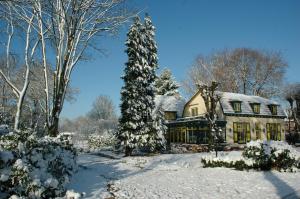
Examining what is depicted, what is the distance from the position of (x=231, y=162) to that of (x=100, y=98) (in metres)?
74.9

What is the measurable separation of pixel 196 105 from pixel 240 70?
48.2 ft

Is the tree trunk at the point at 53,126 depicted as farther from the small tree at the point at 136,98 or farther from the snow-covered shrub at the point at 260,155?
the small tree at the point at 136,98

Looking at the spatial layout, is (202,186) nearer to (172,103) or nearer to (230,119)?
(230,119)

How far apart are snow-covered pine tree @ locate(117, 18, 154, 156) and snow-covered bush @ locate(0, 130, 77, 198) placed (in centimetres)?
1671

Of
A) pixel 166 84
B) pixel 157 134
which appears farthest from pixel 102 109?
pixel 157 134

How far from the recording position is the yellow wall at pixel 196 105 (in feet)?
124

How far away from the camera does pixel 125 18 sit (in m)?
13.2

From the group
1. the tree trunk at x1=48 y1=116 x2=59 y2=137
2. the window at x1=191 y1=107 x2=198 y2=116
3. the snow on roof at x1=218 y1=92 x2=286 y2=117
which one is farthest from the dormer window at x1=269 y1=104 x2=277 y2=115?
the tree trunk at x1=48 y1=116 x2=59 y2=137

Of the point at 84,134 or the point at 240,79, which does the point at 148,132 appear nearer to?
the point at 240,79

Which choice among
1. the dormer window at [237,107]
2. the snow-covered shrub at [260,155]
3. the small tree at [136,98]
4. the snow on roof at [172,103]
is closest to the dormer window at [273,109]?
the dormer window at [237,107]

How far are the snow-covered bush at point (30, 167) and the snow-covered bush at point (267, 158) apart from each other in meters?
10.4

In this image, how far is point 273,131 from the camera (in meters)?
39.9

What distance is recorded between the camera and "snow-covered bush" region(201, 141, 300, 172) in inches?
634

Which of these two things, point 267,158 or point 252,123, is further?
point 252,123
